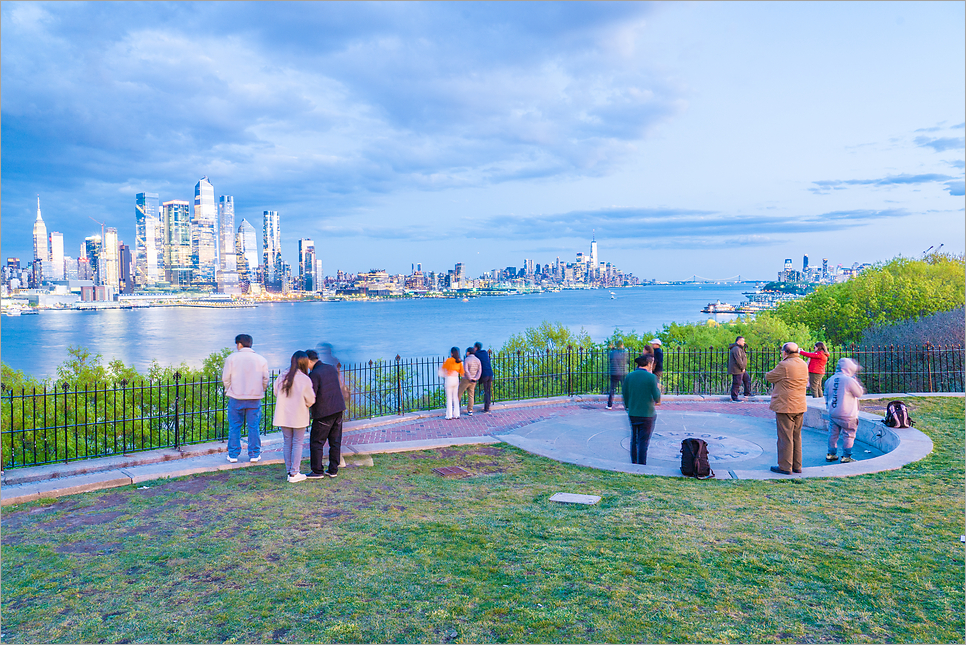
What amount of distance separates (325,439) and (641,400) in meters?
4.66

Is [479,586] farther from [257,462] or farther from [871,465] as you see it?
[871,465]

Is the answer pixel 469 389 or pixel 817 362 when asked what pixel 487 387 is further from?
pixel 817 362

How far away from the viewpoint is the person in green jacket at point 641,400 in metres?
8.80

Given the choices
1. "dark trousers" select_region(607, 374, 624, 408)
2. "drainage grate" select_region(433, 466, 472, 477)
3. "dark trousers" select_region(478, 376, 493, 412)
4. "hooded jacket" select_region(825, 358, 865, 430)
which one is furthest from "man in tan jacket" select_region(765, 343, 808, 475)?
"dark trousers" select_region(478, 376, 493, 412)

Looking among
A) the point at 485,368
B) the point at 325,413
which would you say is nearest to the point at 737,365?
the point at 485,368

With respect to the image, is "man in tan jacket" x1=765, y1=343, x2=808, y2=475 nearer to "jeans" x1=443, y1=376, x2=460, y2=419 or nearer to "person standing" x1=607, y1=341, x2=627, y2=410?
"person standing" x1=607, y1=341, x2=627, y2=410

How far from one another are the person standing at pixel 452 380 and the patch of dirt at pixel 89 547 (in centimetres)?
788

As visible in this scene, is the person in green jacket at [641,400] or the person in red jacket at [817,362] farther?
the person in red jacket at [817,362]

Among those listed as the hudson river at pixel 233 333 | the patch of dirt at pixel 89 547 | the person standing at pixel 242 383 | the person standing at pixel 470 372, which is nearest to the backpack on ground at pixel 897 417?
the person standing at pixel 470 372

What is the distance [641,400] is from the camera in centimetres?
887

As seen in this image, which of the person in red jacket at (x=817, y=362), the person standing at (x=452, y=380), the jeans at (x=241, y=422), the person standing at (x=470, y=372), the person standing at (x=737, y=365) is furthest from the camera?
the person standing at (x=737, y=365)

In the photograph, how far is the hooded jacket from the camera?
912 cm

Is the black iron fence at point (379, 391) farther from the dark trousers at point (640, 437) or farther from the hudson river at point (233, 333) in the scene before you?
the hudson river at point (233, 333)

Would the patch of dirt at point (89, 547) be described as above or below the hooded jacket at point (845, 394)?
below
